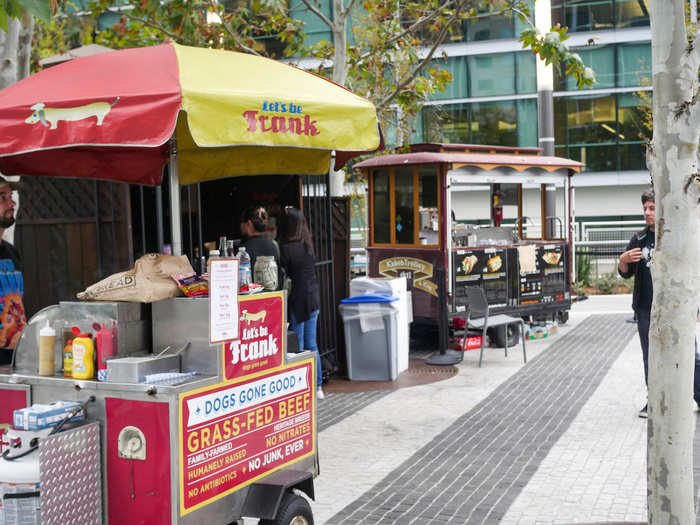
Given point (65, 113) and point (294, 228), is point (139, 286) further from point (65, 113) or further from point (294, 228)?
point (294, 228)

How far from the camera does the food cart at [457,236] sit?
466 inches

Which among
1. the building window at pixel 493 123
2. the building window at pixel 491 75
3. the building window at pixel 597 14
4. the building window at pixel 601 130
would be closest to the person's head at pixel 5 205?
the building window at pixel 493 123

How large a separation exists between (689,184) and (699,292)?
0.54 meters

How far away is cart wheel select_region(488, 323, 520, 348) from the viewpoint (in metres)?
12.4

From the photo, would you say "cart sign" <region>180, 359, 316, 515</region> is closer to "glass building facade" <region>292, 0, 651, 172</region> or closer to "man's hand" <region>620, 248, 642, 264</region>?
"man's hand" <region>620, 248, 642, 264</region>

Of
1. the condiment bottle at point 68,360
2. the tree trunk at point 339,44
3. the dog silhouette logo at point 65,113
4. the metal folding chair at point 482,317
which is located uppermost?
the tree trunk at point 339,44

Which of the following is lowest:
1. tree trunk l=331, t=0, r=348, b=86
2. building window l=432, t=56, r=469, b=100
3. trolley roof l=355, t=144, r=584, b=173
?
trolley roof l=355, t=144, r=584, b=173

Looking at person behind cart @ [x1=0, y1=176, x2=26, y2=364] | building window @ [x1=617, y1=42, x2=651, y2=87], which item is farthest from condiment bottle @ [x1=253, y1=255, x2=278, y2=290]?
building window @ [x1=617, y1=42, x2=651, y2=87]

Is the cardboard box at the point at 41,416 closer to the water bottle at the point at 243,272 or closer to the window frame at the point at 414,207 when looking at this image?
the water bottle at the point at 243,272

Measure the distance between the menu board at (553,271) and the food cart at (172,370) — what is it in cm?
871

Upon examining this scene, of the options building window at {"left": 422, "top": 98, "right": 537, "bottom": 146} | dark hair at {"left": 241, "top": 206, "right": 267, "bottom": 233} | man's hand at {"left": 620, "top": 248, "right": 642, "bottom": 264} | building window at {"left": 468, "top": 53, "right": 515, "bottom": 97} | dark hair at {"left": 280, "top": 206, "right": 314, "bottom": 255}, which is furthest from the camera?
building window at {"left": 422, "top": 98, "right": 537, "bottom": 146}

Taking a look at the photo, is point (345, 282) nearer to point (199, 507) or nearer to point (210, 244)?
point (210, 244)

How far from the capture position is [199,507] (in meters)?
4.04

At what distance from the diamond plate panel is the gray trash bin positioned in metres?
6.03
